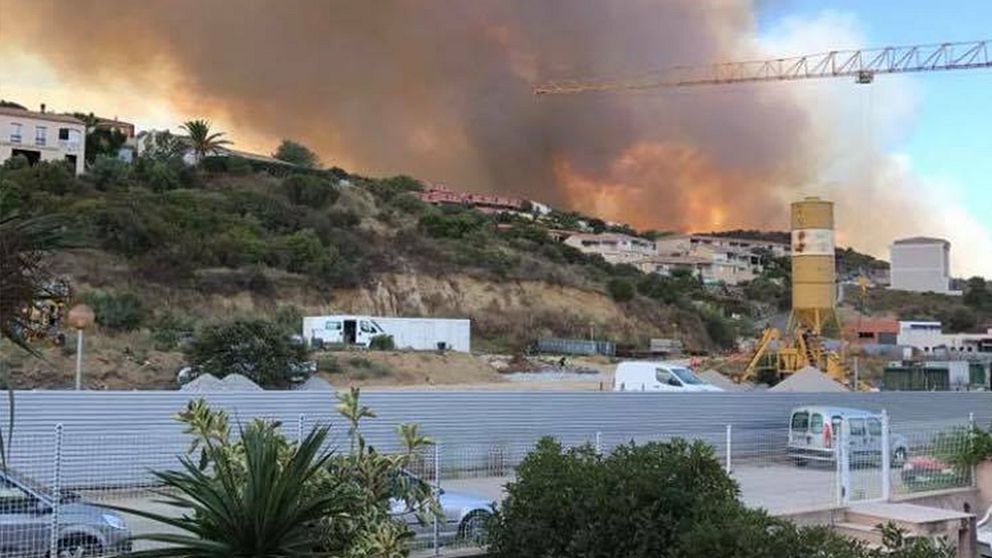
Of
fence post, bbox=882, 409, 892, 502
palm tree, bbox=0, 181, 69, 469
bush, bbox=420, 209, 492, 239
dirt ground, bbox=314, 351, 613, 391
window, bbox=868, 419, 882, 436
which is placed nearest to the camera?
palm tree, bbox=0, 181, 69, 469

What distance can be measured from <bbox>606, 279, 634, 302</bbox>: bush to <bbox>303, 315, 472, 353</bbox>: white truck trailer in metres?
28.7

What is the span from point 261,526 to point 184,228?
231 ft

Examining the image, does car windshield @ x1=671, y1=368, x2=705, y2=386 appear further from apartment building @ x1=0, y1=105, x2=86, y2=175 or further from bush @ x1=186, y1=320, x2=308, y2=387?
apartment building @ x1=0, y1=105, x2=86, y2=175

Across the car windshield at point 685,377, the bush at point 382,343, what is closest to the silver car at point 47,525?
the car windshield at point 685,377

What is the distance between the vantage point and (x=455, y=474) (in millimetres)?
13781

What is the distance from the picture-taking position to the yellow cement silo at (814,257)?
46.4 m

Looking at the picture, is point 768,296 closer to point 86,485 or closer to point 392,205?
point 392,205

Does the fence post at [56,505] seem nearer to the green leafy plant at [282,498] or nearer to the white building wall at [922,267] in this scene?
the green leafy plant at [282,498]

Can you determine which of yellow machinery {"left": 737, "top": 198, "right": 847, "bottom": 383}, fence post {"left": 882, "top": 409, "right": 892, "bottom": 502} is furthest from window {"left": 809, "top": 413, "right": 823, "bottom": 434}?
yellow machinery {"left": 737, "top": 198, "right": 847, "bottom": 383}

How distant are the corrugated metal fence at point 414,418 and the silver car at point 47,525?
761mm

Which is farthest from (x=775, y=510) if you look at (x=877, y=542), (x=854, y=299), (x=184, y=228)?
(x=854, y=299)

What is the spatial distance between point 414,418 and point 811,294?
103 feet

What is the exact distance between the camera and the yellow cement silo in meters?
46.4

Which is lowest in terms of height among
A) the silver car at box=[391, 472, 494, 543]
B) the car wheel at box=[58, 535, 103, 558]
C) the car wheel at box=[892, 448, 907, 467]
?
the car wheel at box=[58, 535, 103, 558]
